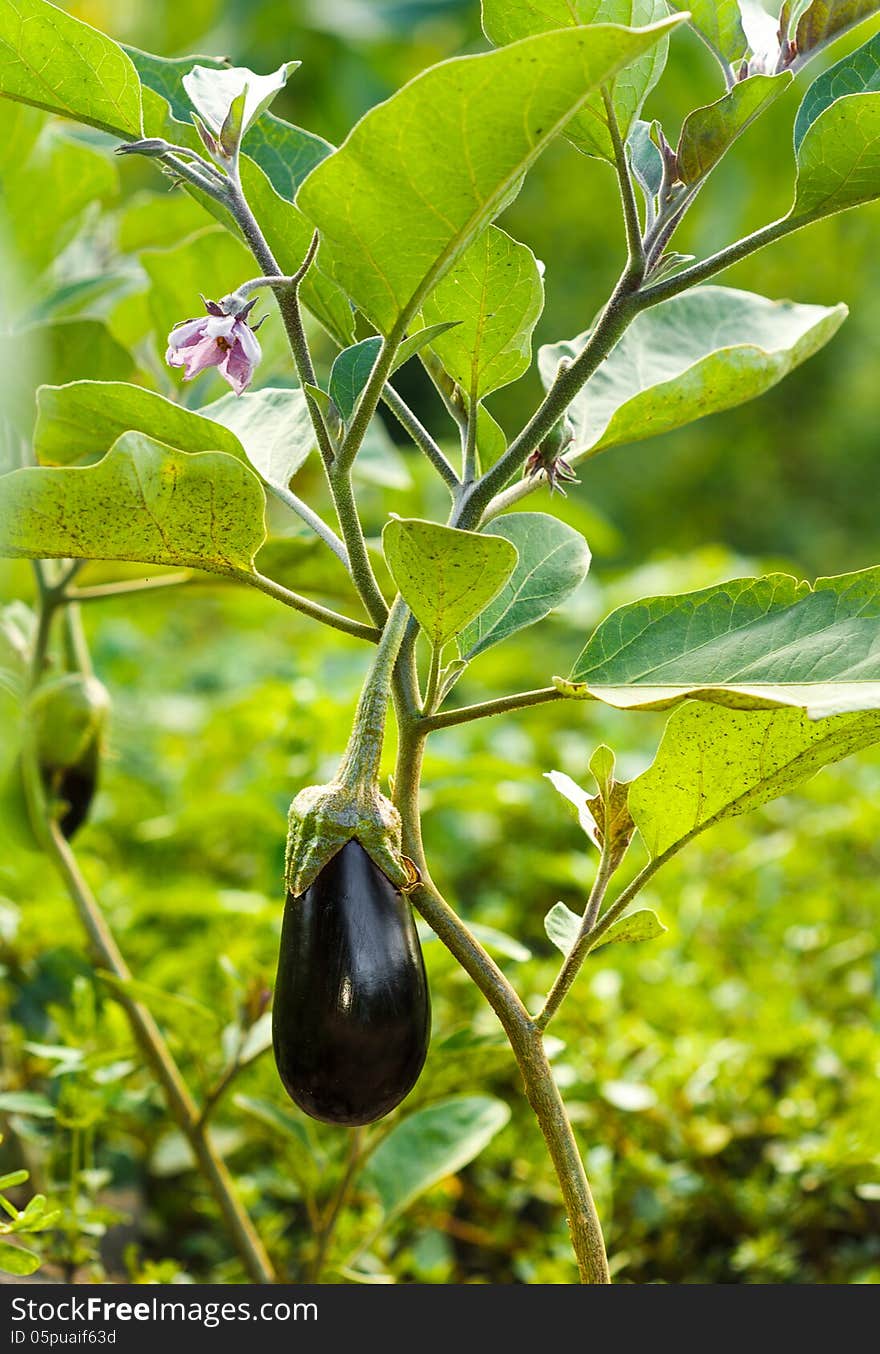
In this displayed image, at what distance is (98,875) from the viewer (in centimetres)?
100

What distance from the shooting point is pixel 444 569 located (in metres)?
0.34

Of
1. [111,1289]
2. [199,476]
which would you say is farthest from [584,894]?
[199,476]

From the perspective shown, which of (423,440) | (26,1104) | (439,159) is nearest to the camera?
(439,159)

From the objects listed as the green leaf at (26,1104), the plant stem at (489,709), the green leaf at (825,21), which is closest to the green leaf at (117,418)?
the plant stem at (489,709)

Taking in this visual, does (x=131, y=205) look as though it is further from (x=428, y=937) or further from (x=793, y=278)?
(x=793, y=278)

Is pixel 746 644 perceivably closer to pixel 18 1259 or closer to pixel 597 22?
pixel 597 22

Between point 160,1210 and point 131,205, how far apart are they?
69cm

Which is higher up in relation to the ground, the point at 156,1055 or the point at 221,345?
the point at 221,345

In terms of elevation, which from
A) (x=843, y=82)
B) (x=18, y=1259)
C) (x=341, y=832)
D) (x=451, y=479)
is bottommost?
(x=18, y=1259)

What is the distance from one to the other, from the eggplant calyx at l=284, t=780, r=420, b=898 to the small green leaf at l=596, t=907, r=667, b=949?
0.23 ft

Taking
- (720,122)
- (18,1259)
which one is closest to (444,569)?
(720,122)

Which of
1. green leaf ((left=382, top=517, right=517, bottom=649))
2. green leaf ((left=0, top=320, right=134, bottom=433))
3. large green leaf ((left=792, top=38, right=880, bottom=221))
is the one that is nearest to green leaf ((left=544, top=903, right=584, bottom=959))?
green leaf ((left=382, top=517, right=517, bottom=649))

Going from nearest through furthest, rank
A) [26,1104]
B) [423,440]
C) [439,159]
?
[439,159]
[423,440]
[26,1104]

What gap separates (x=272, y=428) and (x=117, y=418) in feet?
0.23
